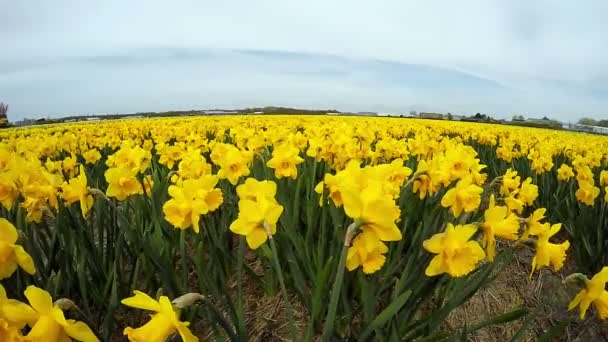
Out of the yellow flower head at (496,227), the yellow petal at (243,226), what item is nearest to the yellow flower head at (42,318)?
the yellow petal at (243,226)

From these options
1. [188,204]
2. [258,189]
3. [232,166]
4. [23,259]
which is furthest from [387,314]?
[232,166]

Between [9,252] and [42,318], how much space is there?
343mm

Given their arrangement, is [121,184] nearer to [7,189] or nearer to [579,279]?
[7,189]

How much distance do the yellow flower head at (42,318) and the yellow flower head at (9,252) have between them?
0.26 m

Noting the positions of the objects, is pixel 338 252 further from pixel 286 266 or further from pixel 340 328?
pixel 286 266

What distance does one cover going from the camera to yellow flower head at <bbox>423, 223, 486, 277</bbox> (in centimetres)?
138

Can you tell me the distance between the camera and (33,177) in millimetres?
2082

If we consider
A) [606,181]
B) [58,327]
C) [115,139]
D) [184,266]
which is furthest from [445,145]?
[115,139]

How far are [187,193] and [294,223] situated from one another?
0.77 metres

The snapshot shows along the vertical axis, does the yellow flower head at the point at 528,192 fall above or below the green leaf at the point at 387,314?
above

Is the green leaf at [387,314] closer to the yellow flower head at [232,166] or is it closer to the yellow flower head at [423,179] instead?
the yellow flower head at [423,179]

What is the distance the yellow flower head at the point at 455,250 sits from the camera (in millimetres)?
1380

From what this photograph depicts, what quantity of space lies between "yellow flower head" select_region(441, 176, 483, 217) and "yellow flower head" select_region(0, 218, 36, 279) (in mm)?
1536

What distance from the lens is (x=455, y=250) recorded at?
1386mm
